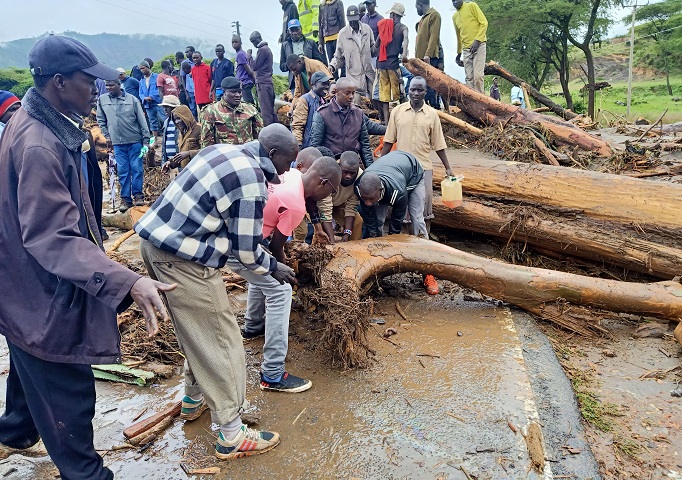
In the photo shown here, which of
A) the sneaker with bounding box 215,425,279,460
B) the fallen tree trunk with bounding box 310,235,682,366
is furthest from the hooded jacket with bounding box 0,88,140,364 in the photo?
the fallen tree trunk with bounding box 310,235,682,366

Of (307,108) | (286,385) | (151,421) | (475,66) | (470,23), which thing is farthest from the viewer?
(475,66)

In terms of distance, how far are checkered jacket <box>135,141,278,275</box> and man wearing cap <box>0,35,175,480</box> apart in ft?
1.02

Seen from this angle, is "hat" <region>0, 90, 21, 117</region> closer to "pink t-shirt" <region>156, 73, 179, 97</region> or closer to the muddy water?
the muddy water

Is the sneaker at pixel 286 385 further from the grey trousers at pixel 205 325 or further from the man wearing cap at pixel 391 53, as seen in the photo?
the man wearing cap at pixel 391 53

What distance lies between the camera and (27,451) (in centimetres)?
269

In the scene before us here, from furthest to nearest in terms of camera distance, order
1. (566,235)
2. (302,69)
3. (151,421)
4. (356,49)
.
A: (356,49) < (302,69) < (566,235) < (151,421)

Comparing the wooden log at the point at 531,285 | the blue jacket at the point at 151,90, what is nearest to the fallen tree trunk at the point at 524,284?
the wooden log at the point at 531,285

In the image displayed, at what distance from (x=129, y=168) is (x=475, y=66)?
622cm

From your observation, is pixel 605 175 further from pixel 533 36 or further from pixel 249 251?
pixel 533 36

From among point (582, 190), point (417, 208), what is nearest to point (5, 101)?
point (417, 208)

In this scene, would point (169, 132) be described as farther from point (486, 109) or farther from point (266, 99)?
point (486, 109)

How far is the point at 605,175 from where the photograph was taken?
5.21 metres

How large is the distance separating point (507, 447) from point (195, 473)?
5.32ft

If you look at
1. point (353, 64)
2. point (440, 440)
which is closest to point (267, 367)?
point (440, 440)
